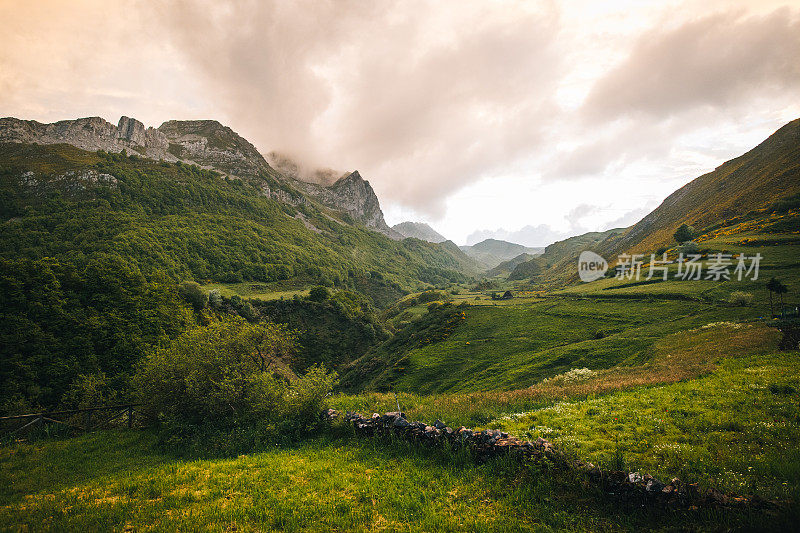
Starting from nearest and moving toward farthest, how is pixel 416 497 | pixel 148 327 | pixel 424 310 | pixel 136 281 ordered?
pixel 416 497, pixel 148 327, pixel 136 281, pixel 424 310

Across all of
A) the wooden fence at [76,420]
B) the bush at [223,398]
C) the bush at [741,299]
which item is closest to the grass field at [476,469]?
the bush at [223,398]

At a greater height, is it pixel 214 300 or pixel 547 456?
pixel 547 456

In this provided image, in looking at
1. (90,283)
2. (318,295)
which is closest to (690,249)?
(318,295)

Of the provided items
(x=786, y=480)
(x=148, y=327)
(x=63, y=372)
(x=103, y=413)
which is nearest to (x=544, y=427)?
(x=786, y=480)

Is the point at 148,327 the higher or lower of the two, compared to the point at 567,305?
lower

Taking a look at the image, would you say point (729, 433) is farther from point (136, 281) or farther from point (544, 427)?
point (136, 281)

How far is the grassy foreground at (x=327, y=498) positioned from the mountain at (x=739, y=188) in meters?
144

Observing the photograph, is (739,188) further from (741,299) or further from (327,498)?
(327,498)

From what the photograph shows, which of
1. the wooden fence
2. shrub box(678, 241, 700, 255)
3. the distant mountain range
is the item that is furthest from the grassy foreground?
the distant mountain range

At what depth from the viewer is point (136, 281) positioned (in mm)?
85125

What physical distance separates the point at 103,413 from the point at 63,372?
170 feet

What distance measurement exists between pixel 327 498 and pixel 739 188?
201m

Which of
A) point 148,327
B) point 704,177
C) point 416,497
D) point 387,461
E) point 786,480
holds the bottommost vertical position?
point 148,327

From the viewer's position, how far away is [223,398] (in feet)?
65.2
